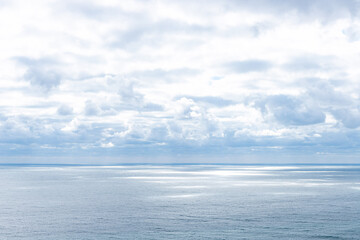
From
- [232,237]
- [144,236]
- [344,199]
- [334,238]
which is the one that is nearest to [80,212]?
[144,236]

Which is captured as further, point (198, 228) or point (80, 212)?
point (80, 212)

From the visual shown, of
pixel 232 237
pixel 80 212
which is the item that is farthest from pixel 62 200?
pixel 232 237

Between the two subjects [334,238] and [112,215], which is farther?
[112,215]

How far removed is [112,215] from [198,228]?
23.7 meters

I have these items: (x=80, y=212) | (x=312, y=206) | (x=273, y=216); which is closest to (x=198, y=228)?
(x=273, y=216)

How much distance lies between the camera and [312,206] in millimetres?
95875

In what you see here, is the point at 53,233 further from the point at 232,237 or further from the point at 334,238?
the point at 334,238

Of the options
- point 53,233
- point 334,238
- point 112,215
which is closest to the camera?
point 334,238

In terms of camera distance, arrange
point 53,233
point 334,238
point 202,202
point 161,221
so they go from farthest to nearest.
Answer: point 202,202 → point 161,221 → point 53,233 → point 334,238

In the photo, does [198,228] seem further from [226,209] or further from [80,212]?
[80,212]

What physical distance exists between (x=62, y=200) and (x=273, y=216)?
205 feet

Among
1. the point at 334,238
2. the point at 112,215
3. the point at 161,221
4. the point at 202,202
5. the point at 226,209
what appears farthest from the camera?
the point at 202,202

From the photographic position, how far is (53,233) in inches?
2544

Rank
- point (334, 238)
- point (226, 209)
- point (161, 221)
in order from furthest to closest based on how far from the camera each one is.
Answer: point (226, 209), point (161, 221), point (334, 238)
